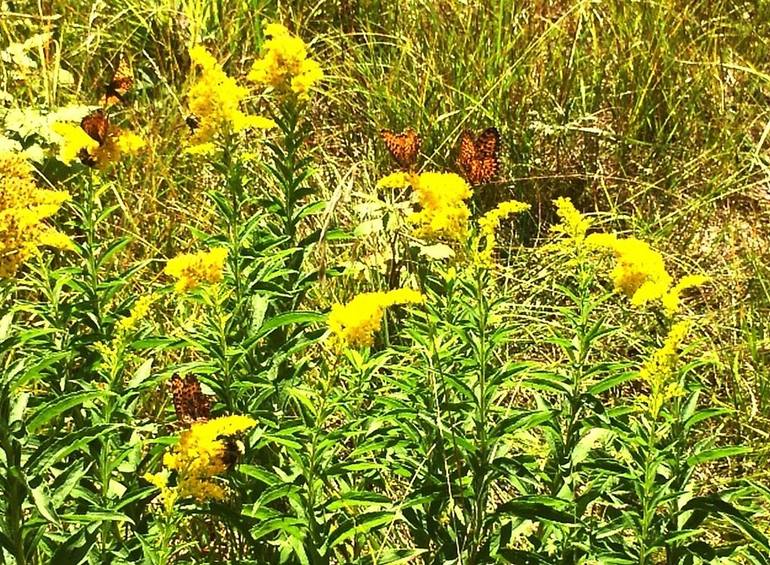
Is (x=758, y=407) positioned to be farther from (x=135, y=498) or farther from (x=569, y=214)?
(x=135, y=498)

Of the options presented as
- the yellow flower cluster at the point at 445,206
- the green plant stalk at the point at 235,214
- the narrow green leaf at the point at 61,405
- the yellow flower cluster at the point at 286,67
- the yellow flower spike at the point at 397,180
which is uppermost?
the yellow flower cluster at the point at 286,67

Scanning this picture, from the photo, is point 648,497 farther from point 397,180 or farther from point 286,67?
point 286,67

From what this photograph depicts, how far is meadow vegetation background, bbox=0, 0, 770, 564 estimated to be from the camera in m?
1.82

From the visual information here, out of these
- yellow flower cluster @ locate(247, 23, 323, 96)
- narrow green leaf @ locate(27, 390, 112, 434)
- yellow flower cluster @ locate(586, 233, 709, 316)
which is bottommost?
narrow green leaf @ locate(27, 390, 112, 434)

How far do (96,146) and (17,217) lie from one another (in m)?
0.43

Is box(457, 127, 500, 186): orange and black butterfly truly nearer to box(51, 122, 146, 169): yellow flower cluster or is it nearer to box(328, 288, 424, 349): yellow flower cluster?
box(328, 288, 424, 349): yellow flower cluster

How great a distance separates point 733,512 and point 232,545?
3.35ft

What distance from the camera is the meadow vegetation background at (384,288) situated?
1823 millimetres

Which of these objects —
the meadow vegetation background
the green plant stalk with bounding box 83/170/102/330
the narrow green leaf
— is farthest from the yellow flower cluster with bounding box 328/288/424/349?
the green plant stalk with bounding box 83/170/102/330

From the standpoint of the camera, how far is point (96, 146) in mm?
2064

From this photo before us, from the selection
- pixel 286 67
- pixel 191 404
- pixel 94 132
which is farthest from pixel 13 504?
pixel 286 67

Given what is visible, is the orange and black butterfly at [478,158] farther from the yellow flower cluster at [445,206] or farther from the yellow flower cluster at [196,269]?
the yellow flower cluster at [196,269]

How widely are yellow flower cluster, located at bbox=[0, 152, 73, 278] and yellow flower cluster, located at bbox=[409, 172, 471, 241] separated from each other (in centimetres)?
68

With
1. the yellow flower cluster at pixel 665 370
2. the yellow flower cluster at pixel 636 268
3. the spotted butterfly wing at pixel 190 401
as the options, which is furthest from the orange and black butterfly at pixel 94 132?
the yellow flower cluster at pixel 665 370
